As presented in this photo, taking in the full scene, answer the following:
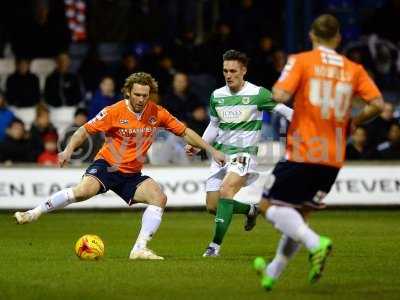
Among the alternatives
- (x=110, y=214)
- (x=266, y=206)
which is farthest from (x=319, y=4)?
(x=266, y=206)

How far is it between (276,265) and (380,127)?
1177 centimetres

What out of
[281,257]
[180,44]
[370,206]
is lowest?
[370,206]

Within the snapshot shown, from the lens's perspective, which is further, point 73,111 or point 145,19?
point 145,19

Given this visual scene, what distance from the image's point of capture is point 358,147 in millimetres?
19703

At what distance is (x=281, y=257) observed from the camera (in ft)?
28.9

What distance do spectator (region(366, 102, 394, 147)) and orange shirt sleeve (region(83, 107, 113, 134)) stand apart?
924 cm

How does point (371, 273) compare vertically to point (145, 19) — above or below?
below

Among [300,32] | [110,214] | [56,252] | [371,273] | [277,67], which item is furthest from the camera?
[300,32]

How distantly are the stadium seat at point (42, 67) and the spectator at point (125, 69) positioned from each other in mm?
1511

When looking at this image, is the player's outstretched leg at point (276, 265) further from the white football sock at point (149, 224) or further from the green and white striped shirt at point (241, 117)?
the green and white striped shirt at point (241, 117)

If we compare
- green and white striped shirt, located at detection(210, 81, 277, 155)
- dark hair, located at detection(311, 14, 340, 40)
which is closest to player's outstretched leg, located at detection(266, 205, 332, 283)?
dark hair, located at detection(311, 14, 340, 40)

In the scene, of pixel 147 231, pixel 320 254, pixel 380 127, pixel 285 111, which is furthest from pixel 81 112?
pixel 320 254

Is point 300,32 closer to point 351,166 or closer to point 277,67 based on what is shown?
point 277,67

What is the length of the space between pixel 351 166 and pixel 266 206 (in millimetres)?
10210
